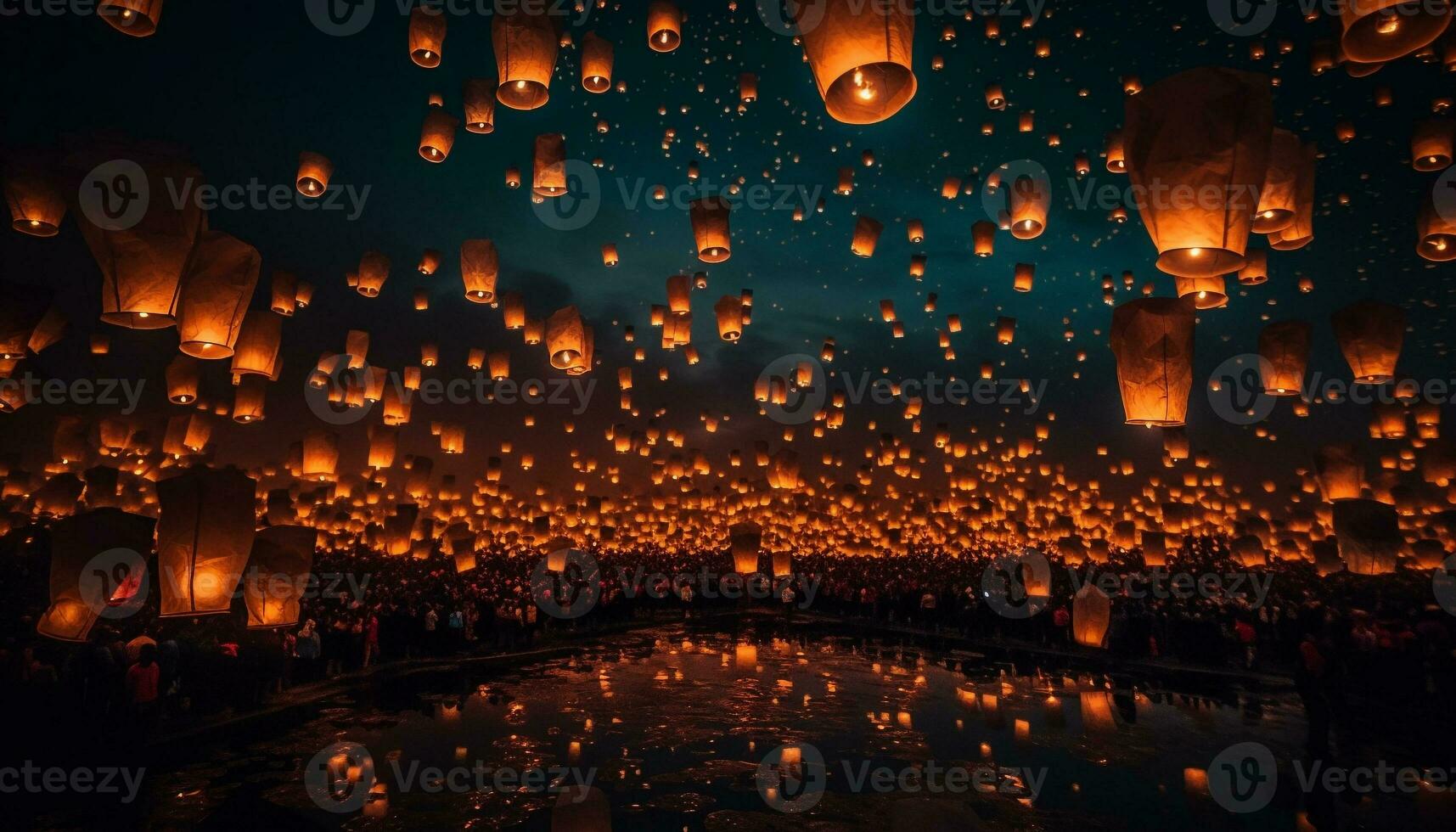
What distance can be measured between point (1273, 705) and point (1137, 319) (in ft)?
29.1

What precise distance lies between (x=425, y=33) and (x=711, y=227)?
3198 mm

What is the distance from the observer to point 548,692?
10211 millimetres

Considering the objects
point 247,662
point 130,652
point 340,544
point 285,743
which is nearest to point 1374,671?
point 285,743

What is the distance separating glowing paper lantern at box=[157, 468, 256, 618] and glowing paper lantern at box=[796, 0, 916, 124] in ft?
17.8

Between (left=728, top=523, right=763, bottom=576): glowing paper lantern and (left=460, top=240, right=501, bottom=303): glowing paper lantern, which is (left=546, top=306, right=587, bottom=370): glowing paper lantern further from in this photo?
(left=728, top=523, right=763, bottom=576): glowing paper lantern

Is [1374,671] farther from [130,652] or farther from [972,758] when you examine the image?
[130,652]

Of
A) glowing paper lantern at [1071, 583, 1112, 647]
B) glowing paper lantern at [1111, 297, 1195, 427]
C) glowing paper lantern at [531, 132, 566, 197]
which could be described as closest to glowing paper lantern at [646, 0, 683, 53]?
glowing paper lantern at [531, 132, 566, 197]

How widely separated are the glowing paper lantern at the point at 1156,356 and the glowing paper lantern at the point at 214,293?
21.2 ft

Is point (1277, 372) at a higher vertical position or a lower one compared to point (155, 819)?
higher

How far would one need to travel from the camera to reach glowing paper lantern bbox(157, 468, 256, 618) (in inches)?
222

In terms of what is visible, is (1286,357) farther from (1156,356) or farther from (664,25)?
(664,25)

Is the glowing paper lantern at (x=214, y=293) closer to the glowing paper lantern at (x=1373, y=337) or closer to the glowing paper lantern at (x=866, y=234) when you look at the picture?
the glowing paper lantern at (x=866, y=234)

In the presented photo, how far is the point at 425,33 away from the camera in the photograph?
6.32 metres

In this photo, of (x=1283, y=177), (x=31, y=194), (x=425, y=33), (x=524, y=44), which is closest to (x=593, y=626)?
(x=31, y=194)
